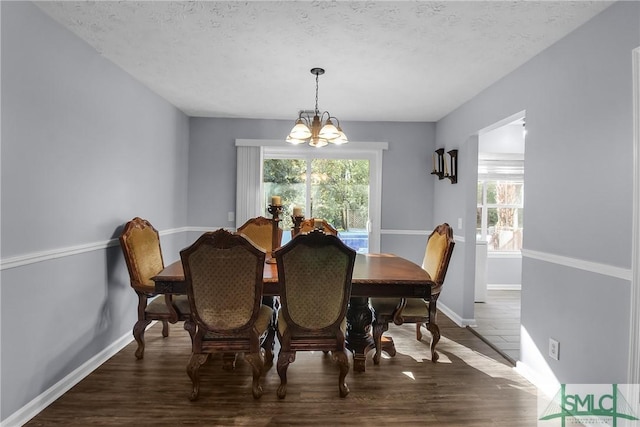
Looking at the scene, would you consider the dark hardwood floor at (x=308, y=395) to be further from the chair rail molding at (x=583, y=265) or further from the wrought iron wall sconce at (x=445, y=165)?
the wrought iron wall sconce at (x=445, y=165)

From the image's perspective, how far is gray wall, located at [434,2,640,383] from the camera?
1.92 metres

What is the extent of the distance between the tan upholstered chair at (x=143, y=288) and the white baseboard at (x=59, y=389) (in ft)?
0.86

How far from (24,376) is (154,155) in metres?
2.30

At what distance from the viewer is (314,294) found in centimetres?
221

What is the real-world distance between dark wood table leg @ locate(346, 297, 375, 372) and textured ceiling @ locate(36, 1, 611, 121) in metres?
1.91

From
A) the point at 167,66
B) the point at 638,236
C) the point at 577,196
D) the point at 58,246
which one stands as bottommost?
the point at 58,246

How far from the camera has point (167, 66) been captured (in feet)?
9.90

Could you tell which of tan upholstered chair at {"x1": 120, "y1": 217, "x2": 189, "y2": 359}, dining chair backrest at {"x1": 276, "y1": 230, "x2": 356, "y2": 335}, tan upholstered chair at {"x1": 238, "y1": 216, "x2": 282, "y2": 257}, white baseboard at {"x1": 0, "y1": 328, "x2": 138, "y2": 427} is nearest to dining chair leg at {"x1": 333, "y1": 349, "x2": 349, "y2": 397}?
dining chair backrest at {"x1": 276, "y1": 230, "x2": 356, "y2": 335}

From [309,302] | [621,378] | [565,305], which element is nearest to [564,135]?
[565,305]

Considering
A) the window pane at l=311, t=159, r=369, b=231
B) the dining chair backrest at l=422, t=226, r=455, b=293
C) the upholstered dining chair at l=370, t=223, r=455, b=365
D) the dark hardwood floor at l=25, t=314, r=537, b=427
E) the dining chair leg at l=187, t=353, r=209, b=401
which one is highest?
the window pane at l=311, t=159, r=369, b=231

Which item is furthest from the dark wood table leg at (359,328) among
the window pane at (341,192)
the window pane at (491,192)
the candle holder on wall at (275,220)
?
the window pane at (491,192)

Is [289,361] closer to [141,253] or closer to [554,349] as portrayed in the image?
[141,253]

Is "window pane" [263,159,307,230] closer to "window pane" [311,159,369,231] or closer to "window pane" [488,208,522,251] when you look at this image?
"window pane" [311,159,369,231]

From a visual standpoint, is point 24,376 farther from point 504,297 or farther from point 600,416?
point 504,297
